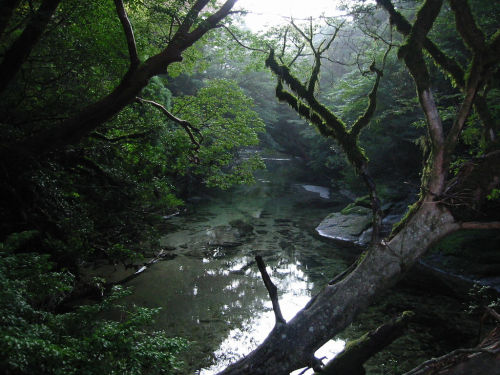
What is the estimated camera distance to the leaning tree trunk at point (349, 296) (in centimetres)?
354

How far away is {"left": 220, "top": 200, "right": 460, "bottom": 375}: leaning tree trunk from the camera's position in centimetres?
354

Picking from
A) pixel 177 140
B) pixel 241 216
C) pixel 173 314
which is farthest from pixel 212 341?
pixel 241 216

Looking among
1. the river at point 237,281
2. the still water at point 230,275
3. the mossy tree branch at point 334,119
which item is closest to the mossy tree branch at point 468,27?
the mossy tree branch at point 334,119

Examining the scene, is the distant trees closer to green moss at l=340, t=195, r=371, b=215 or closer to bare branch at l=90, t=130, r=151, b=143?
bare branch at l=90, t=130, r=151, b=143

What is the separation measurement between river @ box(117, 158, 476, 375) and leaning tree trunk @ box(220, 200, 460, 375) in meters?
1.60

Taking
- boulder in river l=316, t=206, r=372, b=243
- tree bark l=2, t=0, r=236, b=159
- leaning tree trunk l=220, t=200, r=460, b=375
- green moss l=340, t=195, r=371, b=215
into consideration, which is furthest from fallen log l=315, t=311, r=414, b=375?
green moss l=340, t=195, r=371, b=215

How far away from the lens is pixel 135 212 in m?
6.73

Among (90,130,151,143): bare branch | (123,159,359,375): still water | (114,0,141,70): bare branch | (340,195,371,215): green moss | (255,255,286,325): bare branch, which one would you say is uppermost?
Result: (114,0,141,70): bare branch

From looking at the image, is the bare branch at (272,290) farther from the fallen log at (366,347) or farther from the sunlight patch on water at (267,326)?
the sunlight patch on water at (267,326)

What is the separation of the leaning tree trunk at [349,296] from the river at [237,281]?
1599 millimetres

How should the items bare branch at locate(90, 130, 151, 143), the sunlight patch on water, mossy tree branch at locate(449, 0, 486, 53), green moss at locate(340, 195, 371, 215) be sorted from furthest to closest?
green moss at locate(340, 195, 371, 215), bare branch at locate(90, 130, 151, 143), the sunlight patch on water, mossy tree branch at locate(449, 0, 486, 53)

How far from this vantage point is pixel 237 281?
8398mm

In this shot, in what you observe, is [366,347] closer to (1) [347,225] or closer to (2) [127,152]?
(2) [127,152]

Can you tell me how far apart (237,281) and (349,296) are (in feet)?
16.5
